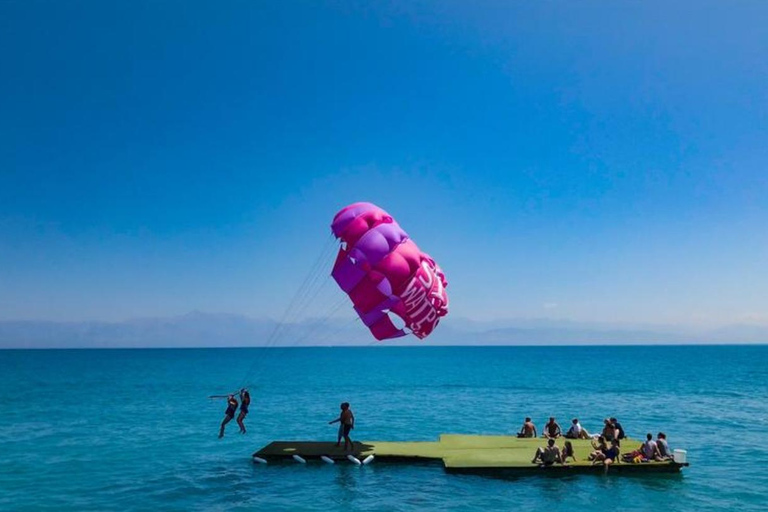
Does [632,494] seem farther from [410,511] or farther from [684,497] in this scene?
[410,511]

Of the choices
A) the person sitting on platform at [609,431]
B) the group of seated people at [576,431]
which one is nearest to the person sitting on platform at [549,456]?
the group of seated people at [576,431]

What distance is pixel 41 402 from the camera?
187 ft

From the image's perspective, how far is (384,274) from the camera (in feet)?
69.1

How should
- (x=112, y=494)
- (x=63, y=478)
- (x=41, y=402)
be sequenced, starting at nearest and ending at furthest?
(x=112, y=494) → (x=63, y=478) → (x=41, y=402)

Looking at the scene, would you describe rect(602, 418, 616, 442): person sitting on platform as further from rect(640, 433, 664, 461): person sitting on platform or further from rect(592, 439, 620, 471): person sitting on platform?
rect(640, 433, 664, 461): person sitting on platform

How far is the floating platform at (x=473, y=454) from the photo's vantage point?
74.5 feet

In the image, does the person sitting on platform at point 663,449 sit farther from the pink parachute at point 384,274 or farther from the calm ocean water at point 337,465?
the pink parachute at point 384,274

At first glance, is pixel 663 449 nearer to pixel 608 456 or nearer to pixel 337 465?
pixel 608 456

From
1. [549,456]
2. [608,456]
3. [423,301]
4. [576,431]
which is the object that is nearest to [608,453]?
[608,456]

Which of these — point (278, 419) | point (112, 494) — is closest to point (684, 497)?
point (112, 494)

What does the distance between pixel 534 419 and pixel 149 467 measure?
27995 millimetres

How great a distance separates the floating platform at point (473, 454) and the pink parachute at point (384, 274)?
5.90 metres

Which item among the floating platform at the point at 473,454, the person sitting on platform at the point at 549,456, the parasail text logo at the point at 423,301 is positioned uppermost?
the parasail text logo at the point at 423,301

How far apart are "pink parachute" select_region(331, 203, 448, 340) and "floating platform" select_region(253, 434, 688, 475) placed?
5.90 metres
